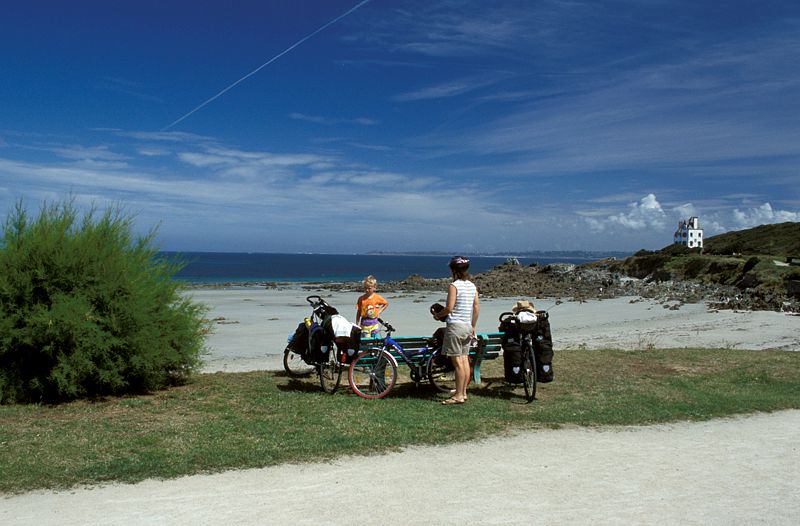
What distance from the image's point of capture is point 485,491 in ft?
17.4

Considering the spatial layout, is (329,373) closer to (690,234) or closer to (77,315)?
(77,315)

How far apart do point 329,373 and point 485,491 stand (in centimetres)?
550

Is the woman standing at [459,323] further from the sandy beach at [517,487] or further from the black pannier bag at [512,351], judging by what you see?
the sandy beach at [517,487]

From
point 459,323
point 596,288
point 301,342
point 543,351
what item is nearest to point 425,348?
point 459,323

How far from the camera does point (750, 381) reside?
10.5 meters

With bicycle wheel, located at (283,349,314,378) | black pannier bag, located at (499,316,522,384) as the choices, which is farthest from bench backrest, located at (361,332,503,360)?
bicycle wheel, located at (283,349,314,378)

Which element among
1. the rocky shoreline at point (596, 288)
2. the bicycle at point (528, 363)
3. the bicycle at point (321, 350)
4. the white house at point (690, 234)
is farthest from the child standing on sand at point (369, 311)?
the white house at point (690, 234)

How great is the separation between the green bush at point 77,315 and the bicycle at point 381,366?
2.67 metres

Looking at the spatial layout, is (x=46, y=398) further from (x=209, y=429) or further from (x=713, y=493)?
(x=713, y=493)

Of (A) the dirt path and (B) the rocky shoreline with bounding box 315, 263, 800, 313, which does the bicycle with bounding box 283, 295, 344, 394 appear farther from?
(B) the rocky shoreline with bounding box 315, 263, 800, 313

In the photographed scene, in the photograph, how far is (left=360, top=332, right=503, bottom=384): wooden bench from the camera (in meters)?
9.20

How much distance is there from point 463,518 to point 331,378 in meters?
5.89

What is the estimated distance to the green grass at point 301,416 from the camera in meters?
6.04

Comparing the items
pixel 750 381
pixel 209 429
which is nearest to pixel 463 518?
pixel 209 429
